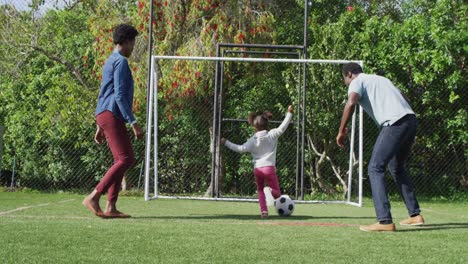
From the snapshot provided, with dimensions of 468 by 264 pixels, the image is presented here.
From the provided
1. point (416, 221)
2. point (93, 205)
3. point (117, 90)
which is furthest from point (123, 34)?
point (416, 221)

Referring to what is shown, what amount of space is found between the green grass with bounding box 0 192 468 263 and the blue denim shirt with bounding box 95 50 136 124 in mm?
1004

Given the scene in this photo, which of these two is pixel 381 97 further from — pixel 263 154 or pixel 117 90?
pixel 117 90

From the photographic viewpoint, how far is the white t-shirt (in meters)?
5.93

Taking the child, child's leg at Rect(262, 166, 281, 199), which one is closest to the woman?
the child

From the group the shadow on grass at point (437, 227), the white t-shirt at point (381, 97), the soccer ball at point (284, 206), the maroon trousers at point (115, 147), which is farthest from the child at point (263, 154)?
the white t-shirt at point (381, 97)

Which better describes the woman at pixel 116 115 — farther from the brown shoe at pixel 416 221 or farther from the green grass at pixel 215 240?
the brown shoe at pixel 416 221

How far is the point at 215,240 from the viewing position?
493cm

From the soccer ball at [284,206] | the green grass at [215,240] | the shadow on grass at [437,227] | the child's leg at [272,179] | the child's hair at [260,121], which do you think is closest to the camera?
the green grass at [215,240]

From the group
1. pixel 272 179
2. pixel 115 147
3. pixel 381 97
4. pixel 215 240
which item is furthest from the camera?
pixel 272 179

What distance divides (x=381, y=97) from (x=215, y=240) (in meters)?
2.00

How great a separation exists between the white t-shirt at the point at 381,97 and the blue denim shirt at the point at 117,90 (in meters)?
2.05

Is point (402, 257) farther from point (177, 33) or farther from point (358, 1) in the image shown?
point (358, 1)

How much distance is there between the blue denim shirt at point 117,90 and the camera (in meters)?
6.51

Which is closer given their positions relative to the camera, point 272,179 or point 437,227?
point 437,227
